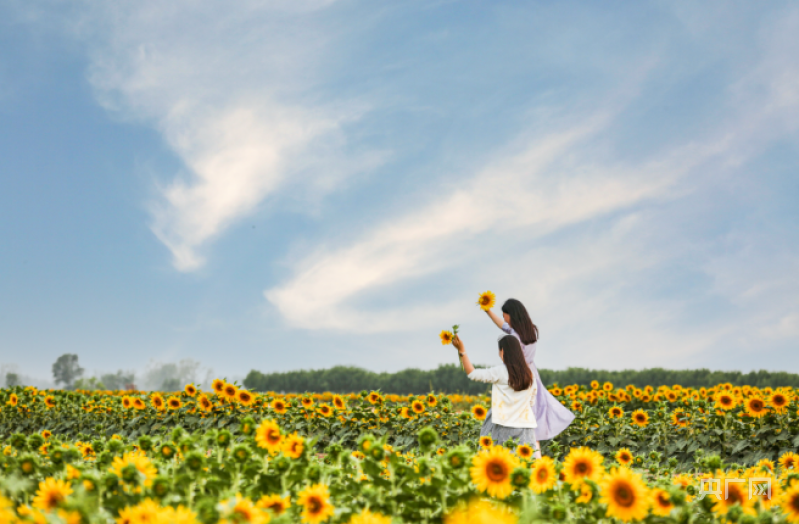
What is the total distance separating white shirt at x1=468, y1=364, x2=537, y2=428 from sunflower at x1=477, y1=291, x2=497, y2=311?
0.99m

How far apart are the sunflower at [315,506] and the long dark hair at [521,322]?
5.21m

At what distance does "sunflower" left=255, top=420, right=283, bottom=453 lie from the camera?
3.06 m

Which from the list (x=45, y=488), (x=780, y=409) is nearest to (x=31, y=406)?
(x=45, y=488)

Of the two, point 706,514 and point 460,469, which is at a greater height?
point 460,469

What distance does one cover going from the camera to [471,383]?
83.9 feet

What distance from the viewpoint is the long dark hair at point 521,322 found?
7445mm

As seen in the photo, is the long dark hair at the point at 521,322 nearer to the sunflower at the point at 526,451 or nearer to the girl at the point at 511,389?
the girl at the point at 511,389

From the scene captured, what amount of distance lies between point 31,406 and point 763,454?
42.5ft

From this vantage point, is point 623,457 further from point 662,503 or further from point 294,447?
point 294,447

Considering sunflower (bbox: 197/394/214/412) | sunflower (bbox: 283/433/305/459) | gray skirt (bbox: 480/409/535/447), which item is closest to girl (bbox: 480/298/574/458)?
gray skirt (bbox: 480/409/535/447)

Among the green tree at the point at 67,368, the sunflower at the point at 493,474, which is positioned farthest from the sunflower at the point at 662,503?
the green tree at the point at 67,368

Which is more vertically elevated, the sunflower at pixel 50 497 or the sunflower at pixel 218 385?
the sunflower at pixel 218 385

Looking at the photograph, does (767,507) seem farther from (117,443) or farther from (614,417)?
(614,417)

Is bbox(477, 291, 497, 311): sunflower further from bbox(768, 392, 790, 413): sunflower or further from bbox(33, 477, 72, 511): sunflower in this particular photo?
bbox(33, 477, 72, 511): sunflower
